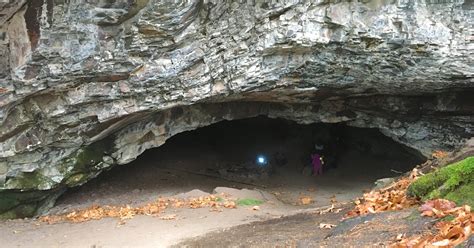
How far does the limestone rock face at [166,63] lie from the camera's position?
10.6 m

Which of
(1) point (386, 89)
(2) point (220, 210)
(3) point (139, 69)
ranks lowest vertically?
(2) point (220, 210)

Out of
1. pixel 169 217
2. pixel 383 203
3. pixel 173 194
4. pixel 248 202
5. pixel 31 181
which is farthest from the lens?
pixel 173 194

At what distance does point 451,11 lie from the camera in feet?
37.5

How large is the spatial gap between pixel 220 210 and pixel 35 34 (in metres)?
5.98

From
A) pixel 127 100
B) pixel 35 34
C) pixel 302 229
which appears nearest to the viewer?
pixel 302 229

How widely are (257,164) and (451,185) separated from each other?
1384cm

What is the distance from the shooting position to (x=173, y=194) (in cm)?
1486

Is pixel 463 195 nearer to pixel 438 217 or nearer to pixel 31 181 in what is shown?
pixel 438 217

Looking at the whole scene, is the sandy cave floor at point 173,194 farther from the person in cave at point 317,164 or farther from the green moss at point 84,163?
the green moss at point 84,163

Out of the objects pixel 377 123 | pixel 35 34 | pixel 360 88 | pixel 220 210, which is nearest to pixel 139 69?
Result: pixel 35 34

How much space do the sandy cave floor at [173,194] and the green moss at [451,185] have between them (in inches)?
165

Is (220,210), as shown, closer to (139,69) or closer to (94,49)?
(139,69)

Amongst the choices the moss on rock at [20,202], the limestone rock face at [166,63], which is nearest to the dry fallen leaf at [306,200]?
the limestone rock face at [166,63]

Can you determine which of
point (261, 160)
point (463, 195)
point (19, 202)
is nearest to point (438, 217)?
point (463, 195)
